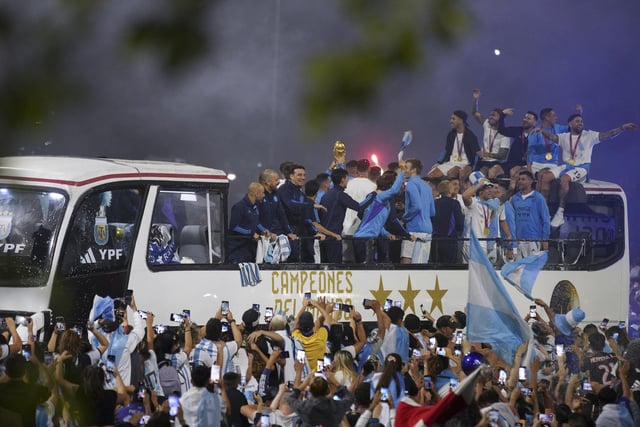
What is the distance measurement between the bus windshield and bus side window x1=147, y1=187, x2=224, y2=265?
1211 mm

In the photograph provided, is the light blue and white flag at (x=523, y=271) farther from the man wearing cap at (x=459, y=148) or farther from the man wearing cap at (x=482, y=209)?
the man wearing cap at (x=459, y=148)

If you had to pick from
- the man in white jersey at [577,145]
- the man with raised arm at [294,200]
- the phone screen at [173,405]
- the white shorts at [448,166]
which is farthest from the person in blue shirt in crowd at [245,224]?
the phone screen at [173,405]

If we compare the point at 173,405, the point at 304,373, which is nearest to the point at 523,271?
the point at 304,373

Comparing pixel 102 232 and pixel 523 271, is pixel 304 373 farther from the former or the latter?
pixel 523 271

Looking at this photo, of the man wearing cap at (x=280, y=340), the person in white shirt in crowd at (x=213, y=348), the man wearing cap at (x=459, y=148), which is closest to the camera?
the person in white shirt in crowd at (x=213, y=348)

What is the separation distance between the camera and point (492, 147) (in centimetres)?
1545

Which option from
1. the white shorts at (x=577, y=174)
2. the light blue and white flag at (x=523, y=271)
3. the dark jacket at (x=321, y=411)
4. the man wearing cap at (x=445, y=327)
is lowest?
the dark jacket at (x=321, y=411)

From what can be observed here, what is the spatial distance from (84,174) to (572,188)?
6637mm

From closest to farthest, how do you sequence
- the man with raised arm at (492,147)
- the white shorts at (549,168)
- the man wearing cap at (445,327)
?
the man wearing cap at (445,327)
the man with raised arm at (492,147)
the white shorts at (549,168)

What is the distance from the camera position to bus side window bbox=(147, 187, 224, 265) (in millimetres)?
12852

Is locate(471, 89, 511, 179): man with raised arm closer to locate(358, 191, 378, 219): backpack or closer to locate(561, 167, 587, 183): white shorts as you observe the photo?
locate(561, 167, 587, 183): white shorts

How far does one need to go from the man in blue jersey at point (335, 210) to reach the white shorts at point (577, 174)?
351 cm

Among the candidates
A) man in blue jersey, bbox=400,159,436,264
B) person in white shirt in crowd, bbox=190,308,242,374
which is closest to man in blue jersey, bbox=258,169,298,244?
man in blue jersey, bbox=400,159,436,264

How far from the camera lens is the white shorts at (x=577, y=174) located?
1545cm
